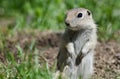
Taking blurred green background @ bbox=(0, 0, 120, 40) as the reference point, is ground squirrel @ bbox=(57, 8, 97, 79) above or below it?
above

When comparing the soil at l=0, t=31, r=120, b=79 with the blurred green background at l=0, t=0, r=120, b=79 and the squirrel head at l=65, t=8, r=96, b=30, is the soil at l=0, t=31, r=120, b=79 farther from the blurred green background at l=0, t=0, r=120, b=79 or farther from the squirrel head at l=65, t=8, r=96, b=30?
A: the squirrel head at l=65, t=8, r=96, b=30

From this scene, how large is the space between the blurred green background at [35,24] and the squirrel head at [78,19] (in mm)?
636

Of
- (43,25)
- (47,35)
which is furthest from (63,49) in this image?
(43,25)

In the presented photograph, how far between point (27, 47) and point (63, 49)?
176 centimetres

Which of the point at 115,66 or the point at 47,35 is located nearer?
the point at 115,66

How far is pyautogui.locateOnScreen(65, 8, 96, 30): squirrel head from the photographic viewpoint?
6621 mm

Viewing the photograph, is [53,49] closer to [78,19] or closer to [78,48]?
[78,48]

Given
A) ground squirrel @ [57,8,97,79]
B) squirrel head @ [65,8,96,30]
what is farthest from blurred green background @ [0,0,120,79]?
squirrel head @ [65,8,96,30]

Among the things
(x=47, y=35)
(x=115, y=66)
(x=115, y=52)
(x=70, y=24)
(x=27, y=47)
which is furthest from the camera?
(x=47, y=35)

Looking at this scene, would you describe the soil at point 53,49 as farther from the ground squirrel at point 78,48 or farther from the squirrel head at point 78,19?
the squirrel head at point 78,19

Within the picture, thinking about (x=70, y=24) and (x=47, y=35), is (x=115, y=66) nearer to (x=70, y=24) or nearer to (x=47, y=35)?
(x=70, y=24)

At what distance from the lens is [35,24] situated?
410 inches

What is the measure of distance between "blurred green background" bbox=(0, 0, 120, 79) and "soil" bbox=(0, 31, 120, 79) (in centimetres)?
2

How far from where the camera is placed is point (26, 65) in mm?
6723
